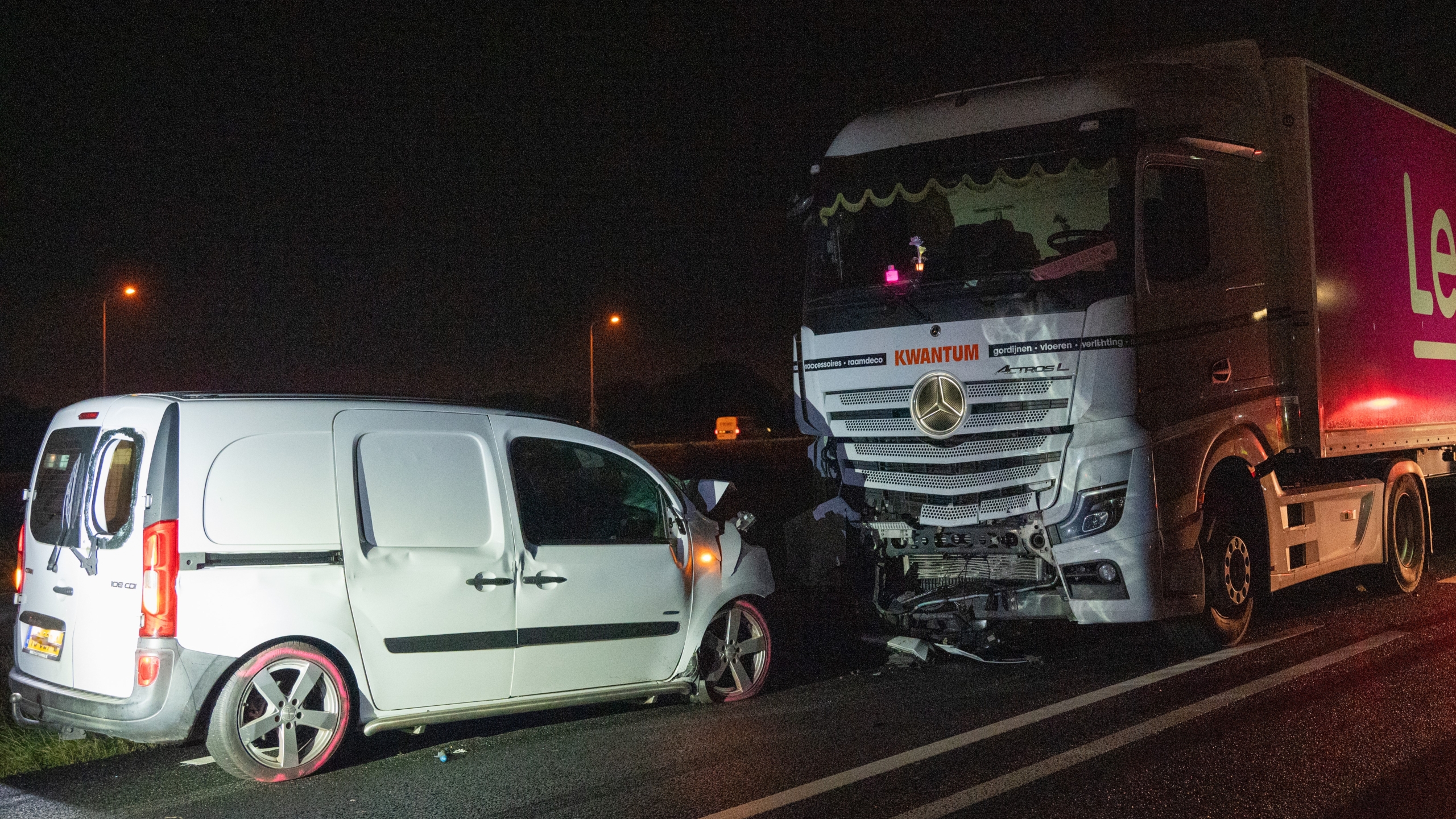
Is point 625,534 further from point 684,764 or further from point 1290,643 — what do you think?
point 1290,643

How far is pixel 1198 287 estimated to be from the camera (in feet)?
25.9

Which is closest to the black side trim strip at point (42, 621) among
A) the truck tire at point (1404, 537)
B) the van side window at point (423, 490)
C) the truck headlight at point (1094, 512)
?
the van side window at point (423, 490)

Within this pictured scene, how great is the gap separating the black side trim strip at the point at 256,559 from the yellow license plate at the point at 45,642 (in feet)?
2.69

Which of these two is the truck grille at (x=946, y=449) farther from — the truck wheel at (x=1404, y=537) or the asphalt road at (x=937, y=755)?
the truck wheel at (x=1404, y=537)

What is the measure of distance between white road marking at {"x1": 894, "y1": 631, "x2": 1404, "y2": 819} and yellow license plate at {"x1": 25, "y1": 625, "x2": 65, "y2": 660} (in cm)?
371

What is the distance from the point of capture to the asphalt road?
5.12 metres

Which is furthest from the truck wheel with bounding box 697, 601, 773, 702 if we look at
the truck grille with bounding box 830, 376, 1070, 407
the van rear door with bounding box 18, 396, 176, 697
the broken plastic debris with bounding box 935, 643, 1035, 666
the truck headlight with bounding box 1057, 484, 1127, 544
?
the van rear door with bounding box 18, 396, 176, 697

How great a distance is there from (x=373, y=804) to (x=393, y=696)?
0.67 metres

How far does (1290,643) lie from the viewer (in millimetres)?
8391

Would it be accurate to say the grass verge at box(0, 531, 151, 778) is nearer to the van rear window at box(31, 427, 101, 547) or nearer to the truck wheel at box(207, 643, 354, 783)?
the van rear window at box(31, 427, 101, 547)

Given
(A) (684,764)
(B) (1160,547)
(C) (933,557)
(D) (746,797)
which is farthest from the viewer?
(C) (933,557)

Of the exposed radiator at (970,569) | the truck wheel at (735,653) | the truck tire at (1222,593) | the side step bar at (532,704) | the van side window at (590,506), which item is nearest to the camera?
the side step bar at (532,704)

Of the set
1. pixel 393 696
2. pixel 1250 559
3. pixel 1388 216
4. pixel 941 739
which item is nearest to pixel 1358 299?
pixel 1388 216

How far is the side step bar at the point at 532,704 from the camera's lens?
5.90 meters
